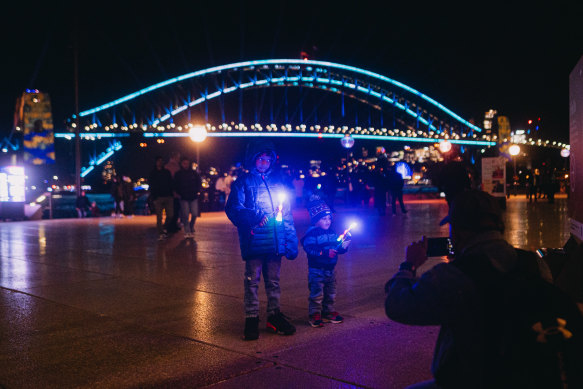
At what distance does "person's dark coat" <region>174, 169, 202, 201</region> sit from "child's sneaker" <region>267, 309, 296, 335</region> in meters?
8.25

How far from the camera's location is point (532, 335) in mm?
1811

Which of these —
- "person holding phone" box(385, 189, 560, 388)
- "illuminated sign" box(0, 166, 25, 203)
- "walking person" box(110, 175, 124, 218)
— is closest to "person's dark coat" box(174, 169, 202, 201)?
"walking person" box(110, 175, 124, 218)

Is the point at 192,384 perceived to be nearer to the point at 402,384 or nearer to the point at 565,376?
the point at 402,384

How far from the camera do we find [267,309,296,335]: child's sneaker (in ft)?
15.2

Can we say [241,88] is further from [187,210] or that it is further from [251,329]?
[251,329]

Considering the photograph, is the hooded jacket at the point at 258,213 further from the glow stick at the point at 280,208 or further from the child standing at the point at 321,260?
the child standing at the point at 321,260

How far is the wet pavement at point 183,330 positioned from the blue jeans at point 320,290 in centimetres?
21

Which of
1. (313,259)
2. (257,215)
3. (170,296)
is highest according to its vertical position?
(257,215)

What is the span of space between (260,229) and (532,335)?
10.1ft

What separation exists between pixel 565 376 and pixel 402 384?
173cm

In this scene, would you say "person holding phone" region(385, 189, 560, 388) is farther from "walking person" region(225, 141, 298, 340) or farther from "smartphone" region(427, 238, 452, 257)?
"walking person" region(225, 141, 298, 340)

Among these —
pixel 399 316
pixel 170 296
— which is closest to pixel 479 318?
pixel 399 316

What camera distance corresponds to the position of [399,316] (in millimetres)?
2129

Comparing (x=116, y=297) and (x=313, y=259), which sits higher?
(x=313, y=259)
